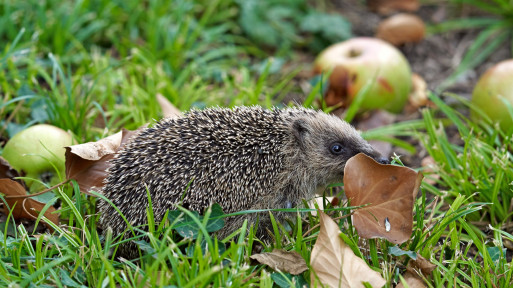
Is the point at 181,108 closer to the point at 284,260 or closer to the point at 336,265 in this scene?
the point at 284,260

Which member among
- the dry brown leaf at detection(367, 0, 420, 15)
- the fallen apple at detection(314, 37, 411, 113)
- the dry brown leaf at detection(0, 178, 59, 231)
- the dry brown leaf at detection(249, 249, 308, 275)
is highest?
the dry brown leaf at detection(0, 178, 59, 231)

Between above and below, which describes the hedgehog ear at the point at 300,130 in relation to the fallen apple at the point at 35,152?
below

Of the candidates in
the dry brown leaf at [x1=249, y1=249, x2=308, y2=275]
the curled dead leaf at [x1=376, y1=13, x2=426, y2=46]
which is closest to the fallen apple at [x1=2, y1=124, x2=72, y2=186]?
the dry brown leaf at [x1=249, y1=249, x2=308, y2=275]

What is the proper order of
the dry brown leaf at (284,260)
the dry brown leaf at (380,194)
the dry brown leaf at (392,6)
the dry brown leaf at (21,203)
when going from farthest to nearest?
1. the dry brown leaf at (392,6)
2. the dry brown leaf at (21,203)
3. the dry brown leaf at (380,194)
4. the dry brown leaf at (284,260)

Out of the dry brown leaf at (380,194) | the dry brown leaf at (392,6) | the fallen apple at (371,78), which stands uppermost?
the dry brown leaf at (380,194)

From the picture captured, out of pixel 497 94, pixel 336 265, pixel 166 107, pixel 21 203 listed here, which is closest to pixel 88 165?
pixel 21 203

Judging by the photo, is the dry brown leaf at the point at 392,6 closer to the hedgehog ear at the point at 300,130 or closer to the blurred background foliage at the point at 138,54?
the blurred background foliage at the point at 138,54

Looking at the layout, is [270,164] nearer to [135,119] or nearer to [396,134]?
[135,119]

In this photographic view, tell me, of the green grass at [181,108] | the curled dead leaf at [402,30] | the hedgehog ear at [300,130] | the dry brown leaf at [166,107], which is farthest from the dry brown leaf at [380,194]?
the curled dead leaf at [402,30]

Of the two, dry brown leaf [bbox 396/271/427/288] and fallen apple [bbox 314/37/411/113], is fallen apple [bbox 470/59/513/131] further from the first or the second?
dry brown leaf [bbox 396/271/427/288]
